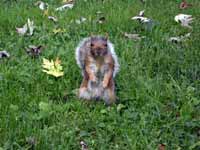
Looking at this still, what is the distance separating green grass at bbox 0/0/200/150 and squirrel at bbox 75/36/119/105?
0.26 feet

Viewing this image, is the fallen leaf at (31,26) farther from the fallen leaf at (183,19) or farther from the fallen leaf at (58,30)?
the fallen leaf at (183,19)

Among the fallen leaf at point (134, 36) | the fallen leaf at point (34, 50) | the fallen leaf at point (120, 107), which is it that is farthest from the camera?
the fallen leaf at point (134, 36)

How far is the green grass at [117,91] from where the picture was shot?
3686 mm

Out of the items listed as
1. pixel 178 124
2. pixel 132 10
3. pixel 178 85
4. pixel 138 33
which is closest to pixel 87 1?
pixel 132 10

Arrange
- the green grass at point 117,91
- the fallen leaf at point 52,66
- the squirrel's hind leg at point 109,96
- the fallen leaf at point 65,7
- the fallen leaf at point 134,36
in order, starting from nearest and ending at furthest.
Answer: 1. the green grass at point 117,91
2. the squirrel's hind leg at point 109,96
3. the fallen leaf at point 52,66
4. the fallen leaf at point 134,36
5. the fallen leaf at point 65,7

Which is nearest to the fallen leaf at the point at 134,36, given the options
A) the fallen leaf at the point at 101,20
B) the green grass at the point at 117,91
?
the green grass at the point at 117,91

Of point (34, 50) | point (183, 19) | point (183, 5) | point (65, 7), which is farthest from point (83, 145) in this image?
point (183, 5)

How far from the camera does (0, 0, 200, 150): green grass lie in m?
3.69

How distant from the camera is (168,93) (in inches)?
169

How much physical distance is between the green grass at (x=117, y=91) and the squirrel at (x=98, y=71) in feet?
0.26

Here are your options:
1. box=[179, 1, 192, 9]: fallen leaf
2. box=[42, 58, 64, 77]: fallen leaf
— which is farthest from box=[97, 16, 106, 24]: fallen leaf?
box=[42, 58, 64, 77]: fallen leaf

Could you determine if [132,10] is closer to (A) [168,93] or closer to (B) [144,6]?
(B) [144,6]

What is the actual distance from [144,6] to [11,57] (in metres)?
2.20

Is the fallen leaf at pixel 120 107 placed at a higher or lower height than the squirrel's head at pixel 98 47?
lower
